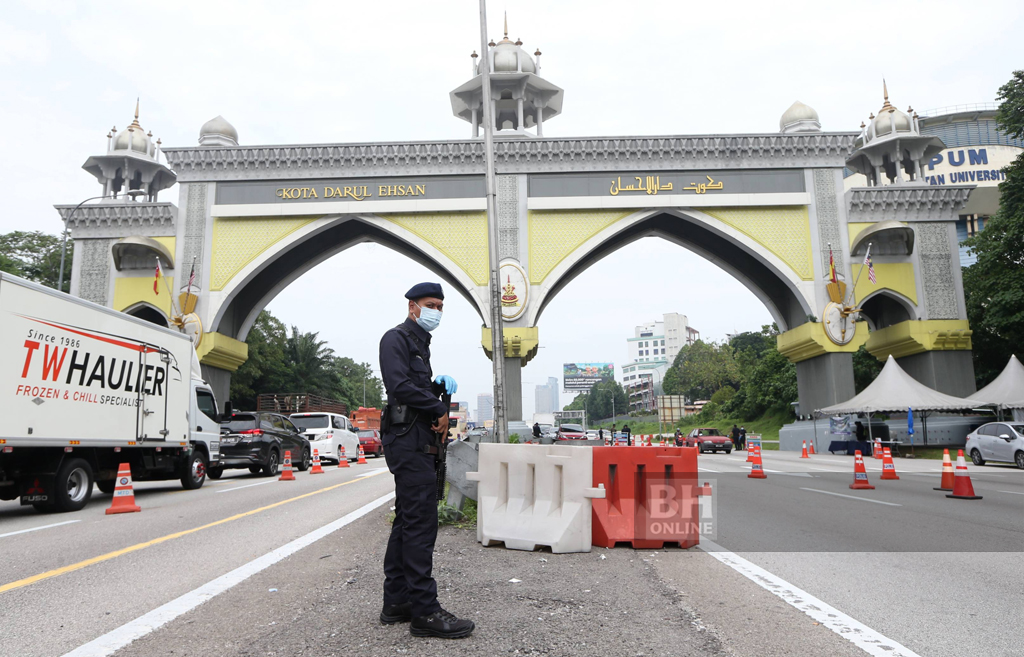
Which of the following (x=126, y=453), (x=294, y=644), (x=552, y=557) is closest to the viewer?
(x=294, y=644)

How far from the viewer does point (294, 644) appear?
3.57 m

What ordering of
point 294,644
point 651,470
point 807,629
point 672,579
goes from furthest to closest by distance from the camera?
1. point 651,470
2. point 672,579
3. point 807,629
4. point 294,644

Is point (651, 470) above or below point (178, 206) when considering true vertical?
below

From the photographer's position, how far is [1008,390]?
25266 mm

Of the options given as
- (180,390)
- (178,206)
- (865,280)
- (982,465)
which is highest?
(178,206)

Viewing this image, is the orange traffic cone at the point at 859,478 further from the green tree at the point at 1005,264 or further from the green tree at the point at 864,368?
the green tree at the point at 864,368

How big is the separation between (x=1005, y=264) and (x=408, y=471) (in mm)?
32887

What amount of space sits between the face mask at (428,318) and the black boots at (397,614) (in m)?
1.61

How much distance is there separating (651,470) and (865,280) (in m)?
26.8

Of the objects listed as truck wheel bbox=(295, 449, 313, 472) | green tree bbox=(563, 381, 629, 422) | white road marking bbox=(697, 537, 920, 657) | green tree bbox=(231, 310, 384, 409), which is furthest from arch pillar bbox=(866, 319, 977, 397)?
green tree bbox=(563, 381, 629, 422)

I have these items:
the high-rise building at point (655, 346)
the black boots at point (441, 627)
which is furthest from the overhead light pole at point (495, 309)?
the high-rise building at point (655, 346)

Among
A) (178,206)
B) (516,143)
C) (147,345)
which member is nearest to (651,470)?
(147,345)

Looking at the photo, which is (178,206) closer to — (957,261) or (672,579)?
(672,579)

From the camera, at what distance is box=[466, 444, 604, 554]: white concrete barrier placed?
6.32m
